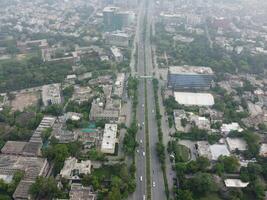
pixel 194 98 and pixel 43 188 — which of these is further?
pixel 194 98

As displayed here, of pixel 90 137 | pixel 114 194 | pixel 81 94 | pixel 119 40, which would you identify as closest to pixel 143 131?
pixel 90 137

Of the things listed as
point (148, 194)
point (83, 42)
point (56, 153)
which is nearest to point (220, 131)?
point (148, 194)

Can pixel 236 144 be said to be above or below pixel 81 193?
below

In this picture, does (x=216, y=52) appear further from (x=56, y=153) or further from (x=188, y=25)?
(x=56, y=153)

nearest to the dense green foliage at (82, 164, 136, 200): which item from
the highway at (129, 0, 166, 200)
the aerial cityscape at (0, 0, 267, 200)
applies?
the aerial cityscape at (0, 0, 267, 200)

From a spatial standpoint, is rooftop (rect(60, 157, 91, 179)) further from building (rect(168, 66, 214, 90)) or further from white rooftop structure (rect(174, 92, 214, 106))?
building (rect(168, 66, 214, 90))

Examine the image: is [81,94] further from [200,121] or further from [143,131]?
[200,121]

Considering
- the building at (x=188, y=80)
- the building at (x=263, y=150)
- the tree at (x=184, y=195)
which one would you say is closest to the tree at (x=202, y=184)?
the tree at (x=184, y=195)
